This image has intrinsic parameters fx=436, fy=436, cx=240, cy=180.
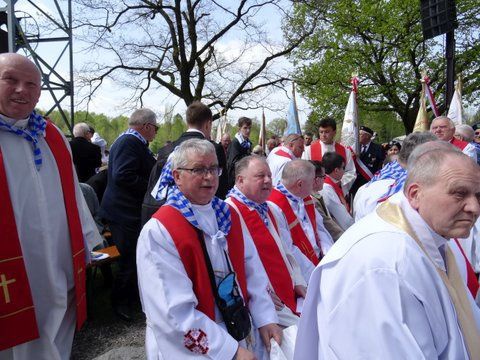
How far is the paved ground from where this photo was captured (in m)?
3.60

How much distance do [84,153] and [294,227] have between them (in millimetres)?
3400

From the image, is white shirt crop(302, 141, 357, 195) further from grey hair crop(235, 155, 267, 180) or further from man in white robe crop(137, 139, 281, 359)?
man in white robe crop(137, 139, 281, 359)

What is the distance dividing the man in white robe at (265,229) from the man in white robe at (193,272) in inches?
18.4

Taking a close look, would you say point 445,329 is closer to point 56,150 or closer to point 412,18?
point 56,150

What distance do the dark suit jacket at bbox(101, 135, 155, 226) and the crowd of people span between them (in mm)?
12

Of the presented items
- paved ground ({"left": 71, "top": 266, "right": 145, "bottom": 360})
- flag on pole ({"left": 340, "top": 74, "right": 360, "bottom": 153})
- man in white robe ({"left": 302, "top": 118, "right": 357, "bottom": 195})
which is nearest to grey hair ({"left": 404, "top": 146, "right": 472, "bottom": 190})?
paved ground ({"left": 71, "top": 266, "right": 145, "bottom": 360})

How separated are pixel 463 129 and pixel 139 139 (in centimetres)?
455

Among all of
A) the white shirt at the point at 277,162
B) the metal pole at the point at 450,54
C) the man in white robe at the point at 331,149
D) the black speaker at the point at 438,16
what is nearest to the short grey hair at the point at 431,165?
the white shirt at the point at 277,162

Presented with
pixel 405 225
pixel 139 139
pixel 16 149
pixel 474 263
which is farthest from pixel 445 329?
pixel 139 139

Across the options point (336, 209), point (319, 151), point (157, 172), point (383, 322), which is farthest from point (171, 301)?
point (319, 151)

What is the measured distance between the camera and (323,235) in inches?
165

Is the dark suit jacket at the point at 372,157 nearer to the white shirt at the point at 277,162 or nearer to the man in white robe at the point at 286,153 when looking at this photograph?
the man in white robe at the point at 286,153

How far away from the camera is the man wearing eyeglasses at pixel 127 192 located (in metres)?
4.06

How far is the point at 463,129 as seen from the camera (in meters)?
6.12
